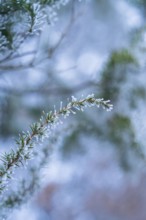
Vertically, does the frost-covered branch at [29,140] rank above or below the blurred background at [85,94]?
below

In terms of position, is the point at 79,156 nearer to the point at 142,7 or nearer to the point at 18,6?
the point at 142,7

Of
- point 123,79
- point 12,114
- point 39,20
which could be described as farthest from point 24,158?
point 12,114

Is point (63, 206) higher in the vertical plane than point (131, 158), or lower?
higher

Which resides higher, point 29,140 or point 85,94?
point 85,94

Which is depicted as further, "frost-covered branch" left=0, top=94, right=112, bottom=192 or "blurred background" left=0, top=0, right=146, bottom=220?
"blurred background" left=0, top=0, right=146, bottom=220

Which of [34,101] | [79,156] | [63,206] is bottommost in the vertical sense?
[79,156]

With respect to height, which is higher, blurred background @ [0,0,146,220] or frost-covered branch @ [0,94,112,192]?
blurred background @ [0,0,146,220]

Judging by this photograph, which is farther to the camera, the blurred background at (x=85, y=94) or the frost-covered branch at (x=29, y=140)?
the blurred background at (x=85, y=94)

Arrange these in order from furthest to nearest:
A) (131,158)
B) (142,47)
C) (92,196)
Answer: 1. (92,196)
2. (131,158)
3. (142,47)
